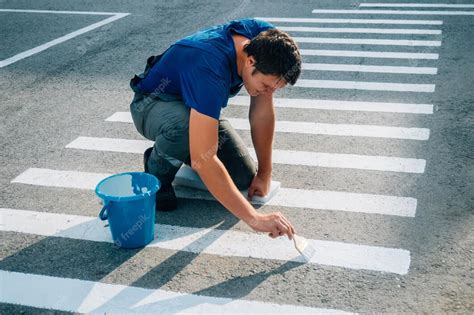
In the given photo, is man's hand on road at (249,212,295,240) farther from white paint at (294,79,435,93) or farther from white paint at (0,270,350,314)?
white paint at (294,79,435,93)

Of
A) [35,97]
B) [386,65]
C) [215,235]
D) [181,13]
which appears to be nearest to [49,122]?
[35,97]

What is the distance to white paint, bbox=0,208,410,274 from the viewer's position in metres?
3.75

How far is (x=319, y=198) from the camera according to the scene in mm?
4555

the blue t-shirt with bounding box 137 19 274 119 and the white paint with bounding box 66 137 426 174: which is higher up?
the blue t-shirt with bounding box 137 19 274 119

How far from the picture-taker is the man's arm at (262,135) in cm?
437

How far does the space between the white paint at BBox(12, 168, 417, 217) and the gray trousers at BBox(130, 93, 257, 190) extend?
300 millimetres

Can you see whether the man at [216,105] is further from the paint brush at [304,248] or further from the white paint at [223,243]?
the white paint at [223,243]

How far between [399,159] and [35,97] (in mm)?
4286

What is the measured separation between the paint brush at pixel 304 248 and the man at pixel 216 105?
0.28 m

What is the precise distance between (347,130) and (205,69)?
103 inches

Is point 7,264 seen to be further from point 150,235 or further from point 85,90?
point 85,90

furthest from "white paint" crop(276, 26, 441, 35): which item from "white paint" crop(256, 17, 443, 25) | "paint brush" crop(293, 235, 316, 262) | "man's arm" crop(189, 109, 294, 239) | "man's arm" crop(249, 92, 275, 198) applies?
"man's arm" crop(189, 109, 294, 239)

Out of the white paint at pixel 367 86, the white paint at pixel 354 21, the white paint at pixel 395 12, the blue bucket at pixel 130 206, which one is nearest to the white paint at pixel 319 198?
the blue bucket at pixel 130 206

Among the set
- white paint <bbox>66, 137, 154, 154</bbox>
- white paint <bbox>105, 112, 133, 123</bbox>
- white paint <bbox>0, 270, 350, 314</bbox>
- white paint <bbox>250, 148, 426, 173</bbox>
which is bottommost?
white paint <bbox>0, 270, 350, 314</bbox>
